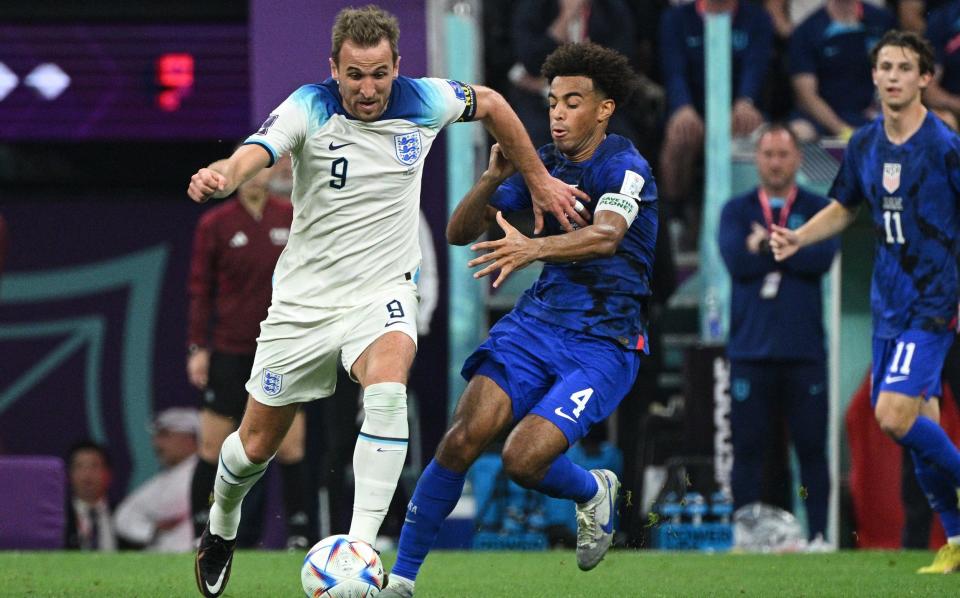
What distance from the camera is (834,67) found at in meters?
12.0

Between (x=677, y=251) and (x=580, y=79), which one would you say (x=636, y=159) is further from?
(x=677, y=251)

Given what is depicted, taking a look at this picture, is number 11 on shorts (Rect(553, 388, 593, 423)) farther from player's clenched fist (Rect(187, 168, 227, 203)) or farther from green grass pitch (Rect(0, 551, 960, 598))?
player's clenched fist (Rect(187, 168, 227, 203))

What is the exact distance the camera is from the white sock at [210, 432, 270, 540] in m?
6.80

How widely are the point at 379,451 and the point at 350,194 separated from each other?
42.7 inches

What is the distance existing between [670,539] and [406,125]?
16.2 feet

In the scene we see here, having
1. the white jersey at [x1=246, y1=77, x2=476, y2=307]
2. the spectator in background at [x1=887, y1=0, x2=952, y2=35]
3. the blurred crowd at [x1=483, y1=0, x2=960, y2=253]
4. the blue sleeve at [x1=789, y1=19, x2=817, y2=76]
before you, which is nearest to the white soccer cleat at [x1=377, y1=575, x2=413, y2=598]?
the white jersey at [x1=246, y1=77, x2=476, y2=307]

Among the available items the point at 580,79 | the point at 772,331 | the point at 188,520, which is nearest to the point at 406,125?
the point at 580,79

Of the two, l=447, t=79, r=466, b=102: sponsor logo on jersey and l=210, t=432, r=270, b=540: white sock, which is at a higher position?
l=447, t=79, r=466, b=102: sponsor logo on jersey

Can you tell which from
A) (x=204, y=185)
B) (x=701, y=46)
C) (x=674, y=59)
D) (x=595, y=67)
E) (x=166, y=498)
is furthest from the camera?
(x=166, y=498)

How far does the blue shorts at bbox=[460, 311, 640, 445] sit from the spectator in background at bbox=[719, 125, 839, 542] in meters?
3.41

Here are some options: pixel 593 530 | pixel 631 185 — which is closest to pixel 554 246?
pixel 631 185

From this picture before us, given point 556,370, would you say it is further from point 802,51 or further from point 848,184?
point 802,51

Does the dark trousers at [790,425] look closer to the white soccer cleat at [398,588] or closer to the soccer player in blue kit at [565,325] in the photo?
the soccer player in blue kit at [565,325]

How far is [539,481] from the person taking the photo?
665 cm
